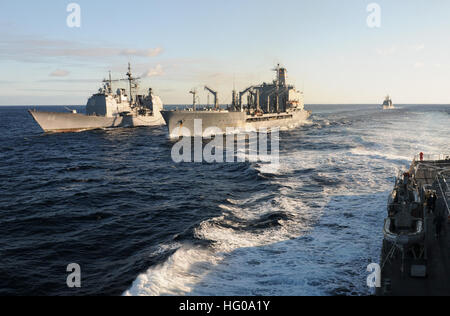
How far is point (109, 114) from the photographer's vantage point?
8375 centimetres

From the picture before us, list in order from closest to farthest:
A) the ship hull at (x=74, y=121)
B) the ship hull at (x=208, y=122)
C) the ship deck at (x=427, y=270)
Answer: the ship deck at (x=427, y=270) → the ship hull at (x=208, y=122) → the ship hull at (x=74, y=121)

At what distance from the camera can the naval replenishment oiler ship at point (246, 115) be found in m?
65.9

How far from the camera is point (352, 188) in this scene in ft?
87.0

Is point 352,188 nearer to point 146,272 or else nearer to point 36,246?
point 146,272

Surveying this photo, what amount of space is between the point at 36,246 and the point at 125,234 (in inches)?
181

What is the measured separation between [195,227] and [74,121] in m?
70.0

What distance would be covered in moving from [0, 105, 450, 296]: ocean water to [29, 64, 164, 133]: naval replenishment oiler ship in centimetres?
3941

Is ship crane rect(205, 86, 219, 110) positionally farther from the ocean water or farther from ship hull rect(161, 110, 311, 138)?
the ocean water

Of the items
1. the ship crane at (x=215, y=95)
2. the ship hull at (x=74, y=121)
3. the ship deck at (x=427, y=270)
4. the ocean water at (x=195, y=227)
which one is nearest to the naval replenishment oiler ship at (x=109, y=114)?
the ship hull at (x=74, y=121)

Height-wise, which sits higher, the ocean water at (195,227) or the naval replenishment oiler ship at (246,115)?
the naval replenishment oiler ship at (246,115)

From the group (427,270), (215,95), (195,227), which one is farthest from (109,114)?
(427,270)

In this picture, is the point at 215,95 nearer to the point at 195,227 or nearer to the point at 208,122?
the point at 208,122

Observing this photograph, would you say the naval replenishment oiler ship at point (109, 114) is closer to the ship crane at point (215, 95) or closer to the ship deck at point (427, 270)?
the ship crane at point (215, 95)

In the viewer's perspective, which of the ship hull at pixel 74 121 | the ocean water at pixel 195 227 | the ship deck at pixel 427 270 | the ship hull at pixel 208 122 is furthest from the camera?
the ship hull at pixel 74 121
